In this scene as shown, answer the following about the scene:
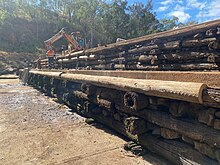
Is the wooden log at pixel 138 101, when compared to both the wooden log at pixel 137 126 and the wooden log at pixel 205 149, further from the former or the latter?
the wooden log at pixel 205 149

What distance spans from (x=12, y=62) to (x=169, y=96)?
1259 inches

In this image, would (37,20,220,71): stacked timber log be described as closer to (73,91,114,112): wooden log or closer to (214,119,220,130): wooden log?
(73,91,114,112): wooden log

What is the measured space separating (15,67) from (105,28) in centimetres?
2016

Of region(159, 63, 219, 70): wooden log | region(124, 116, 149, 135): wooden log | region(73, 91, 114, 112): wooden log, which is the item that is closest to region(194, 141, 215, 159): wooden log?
region(124, 116, 149, 135): wooden log

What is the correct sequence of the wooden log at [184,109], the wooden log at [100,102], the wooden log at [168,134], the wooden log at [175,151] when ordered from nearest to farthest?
1. the wooden log at [175,151]
2. the wooden log at [184,109]
3. the wooden log at [168,134]
4. the wooden log at [100,102]

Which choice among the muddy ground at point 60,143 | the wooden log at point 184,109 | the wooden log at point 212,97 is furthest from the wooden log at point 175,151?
the wooden log at point 212,97

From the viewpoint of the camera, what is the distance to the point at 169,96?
116 inches

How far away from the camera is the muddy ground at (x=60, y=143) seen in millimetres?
3711

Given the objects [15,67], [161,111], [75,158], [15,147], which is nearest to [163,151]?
[161,111]

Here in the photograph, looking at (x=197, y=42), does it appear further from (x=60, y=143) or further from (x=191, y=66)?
(x=60, y=143)

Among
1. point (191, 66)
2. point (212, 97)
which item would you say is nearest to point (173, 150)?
point (212, 97)

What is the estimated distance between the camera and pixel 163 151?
3.55 m

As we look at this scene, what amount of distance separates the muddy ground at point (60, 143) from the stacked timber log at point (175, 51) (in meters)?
2.28

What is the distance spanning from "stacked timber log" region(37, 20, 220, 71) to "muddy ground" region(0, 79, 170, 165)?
2275mm
